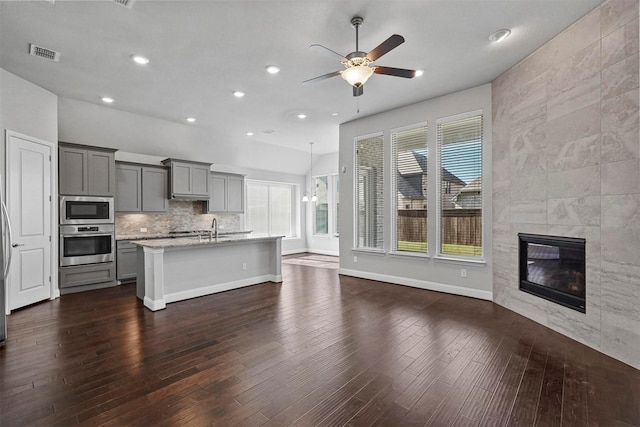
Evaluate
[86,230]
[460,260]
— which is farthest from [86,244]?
[460,260]

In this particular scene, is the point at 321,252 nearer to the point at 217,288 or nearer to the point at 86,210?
the point at 217,288

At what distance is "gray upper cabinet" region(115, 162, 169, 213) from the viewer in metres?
5.95

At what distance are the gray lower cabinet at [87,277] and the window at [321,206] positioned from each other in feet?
20.4

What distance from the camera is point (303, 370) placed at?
8.45 ft

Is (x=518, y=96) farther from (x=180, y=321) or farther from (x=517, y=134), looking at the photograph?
(x=180, y=321)

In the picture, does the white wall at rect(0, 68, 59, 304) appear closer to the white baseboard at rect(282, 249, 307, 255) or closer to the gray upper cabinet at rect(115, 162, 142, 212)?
the gray upper cabinet at rect(115, 162, 142, 212)

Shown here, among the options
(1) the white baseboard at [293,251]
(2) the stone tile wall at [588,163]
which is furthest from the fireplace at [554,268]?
(1) the white baseboard at [293,251]

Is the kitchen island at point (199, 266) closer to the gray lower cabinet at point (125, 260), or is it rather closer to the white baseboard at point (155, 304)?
the white baseboard at point (155, 304)

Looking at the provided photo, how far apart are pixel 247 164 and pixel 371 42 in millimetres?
5927

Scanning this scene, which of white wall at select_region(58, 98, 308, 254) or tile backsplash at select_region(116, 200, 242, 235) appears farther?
tile backsplash at select_region(116, 200, 242, 235)

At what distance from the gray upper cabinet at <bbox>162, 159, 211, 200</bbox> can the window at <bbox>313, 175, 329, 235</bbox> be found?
163 inches

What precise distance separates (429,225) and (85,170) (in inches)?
237

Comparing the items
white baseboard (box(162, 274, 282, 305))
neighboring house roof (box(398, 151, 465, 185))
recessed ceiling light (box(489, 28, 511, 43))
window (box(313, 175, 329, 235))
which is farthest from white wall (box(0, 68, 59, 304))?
window (box(313, 175, 329, 235))

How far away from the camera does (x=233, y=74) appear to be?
4.14m
